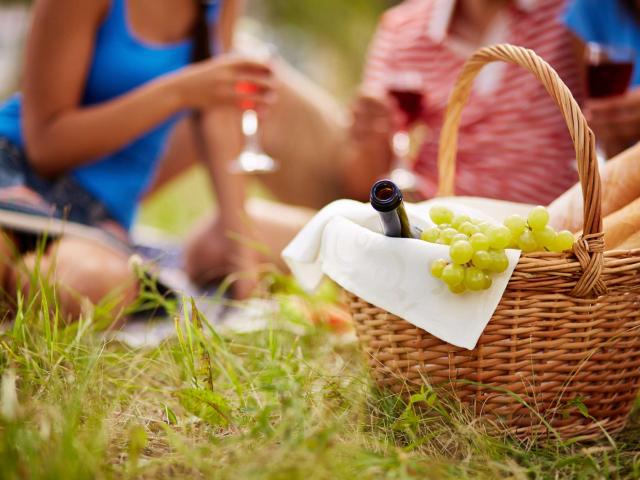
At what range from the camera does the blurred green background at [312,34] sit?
675 cm

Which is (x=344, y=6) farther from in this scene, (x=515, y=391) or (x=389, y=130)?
(x=515, y=391)

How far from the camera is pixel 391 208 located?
1018 millimetres

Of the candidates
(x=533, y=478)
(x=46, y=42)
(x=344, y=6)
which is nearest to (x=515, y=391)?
(x=533, y=478)

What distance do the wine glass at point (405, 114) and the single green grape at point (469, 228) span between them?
0.74 m

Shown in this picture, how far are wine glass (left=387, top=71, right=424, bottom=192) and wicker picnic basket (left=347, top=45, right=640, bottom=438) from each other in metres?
0.71

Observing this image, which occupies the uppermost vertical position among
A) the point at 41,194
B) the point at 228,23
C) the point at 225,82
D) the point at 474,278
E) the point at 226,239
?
the point at 228,23

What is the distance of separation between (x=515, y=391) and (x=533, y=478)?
132 millimetres

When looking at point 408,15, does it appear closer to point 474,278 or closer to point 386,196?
point 386,196

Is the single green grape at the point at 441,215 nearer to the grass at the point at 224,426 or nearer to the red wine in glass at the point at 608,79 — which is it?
the grass at the point at 224,426

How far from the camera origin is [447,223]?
3.64ft

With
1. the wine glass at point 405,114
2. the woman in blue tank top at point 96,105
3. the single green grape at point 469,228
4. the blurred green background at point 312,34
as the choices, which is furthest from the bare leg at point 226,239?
the blurred green background at point 312,34

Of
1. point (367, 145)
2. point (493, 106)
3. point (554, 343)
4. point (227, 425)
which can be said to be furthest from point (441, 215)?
point (367, 145)

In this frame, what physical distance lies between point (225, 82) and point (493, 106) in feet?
2.75

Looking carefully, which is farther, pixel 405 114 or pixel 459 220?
pixel 405 114
